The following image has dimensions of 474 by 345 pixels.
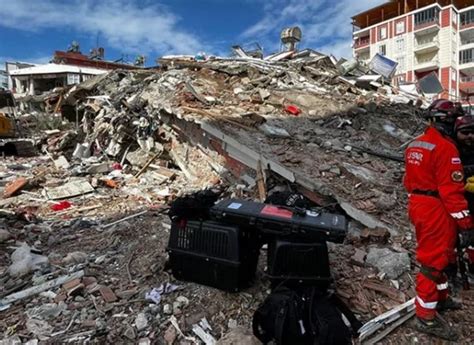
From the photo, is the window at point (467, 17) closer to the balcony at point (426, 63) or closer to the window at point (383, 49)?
the balcony at point (426, 63)

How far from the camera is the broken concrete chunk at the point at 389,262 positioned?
120 inches

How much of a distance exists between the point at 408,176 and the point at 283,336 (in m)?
1.43

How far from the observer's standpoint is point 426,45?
35.9 metres

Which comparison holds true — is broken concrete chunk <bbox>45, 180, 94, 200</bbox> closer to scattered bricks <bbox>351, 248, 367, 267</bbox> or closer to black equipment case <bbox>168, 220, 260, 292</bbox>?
black equipment case <bbox>168, 220, 260, 292</bbox>

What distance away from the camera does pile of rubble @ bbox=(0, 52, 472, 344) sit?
2.71 metres

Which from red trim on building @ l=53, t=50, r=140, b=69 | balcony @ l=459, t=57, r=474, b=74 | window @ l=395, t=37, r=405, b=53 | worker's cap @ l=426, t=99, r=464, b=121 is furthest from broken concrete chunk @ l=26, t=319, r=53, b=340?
balcony @ l=459, t=57, r=474, b=74

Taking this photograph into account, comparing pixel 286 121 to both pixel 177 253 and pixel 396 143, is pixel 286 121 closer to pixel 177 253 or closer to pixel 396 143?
pixel 396 143

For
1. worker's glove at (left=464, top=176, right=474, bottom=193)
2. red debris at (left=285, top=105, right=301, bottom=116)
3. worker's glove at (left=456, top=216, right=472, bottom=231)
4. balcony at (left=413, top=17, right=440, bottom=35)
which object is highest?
balcony at (left=413, top=17, right=440, bottom=35)

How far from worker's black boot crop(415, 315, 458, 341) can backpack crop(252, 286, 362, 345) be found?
1.51 feet

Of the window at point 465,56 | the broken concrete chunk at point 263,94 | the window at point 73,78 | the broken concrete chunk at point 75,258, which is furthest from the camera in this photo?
the window at point 465,56

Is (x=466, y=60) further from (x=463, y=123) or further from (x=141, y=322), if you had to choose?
(x=141, y=322)

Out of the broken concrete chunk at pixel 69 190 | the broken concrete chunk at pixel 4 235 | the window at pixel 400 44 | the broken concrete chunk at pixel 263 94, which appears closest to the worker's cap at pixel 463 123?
the broken concrete chunk at pixel 4 235

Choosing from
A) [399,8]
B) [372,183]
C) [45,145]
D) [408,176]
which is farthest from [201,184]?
[399,8]

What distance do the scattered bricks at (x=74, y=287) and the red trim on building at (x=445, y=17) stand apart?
41.6 metres
